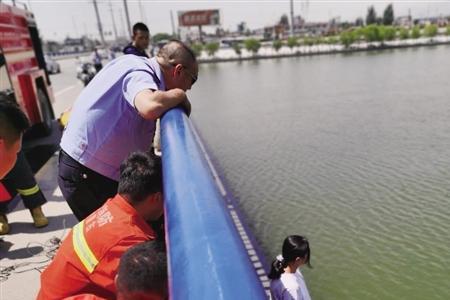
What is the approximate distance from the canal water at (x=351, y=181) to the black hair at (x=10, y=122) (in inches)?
139

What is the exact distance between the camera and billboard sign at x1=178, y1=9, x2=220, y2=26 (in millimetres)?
76000

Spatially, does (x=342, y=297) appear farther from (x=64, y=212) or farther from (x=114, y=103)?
(x=114, y=103)

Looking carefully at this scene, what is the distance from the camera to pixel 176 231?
3.05ft

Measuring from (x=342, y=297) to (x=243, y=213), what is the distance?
2.34 meters

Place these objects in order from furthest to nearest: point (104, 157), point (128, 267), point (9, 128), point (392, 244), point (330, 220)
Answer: point (330, 220) → point (392, 244) → point (9, 128) → point (104, 157) → point (128, 267)

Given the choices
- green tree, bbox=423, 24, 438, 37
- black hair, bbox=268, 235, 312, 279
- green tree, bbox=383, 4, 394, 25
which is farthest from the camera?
green tree, bbox=383, 4, 394, 25

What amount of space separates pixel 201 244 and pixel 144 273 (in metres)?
0.48

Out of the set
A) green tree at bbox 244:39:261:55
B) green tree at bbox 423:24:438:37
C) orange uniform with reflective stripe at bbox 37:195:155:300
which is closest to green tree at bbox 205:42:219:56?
green tree at bbox 244:39:261:55

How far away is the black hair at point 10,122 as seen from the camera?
2131 mm

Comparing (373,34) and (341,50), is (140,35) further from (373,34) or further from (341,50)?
(373,34)

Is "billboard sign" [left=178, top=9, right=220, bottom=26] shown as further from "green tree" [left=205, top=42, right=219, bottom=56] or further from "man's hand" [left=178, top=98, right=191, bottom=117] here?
"man's hand" [left=178, top=98, right=191, bottom=117]

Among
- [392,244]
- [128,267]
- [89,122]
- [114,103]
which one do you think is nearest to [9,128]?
[89,122]

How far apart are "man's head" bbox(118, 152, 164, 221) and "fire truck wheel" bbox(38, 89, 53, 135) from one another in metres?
7.89

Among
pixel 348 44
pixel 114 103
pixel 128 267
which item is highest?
pixel 114 103
